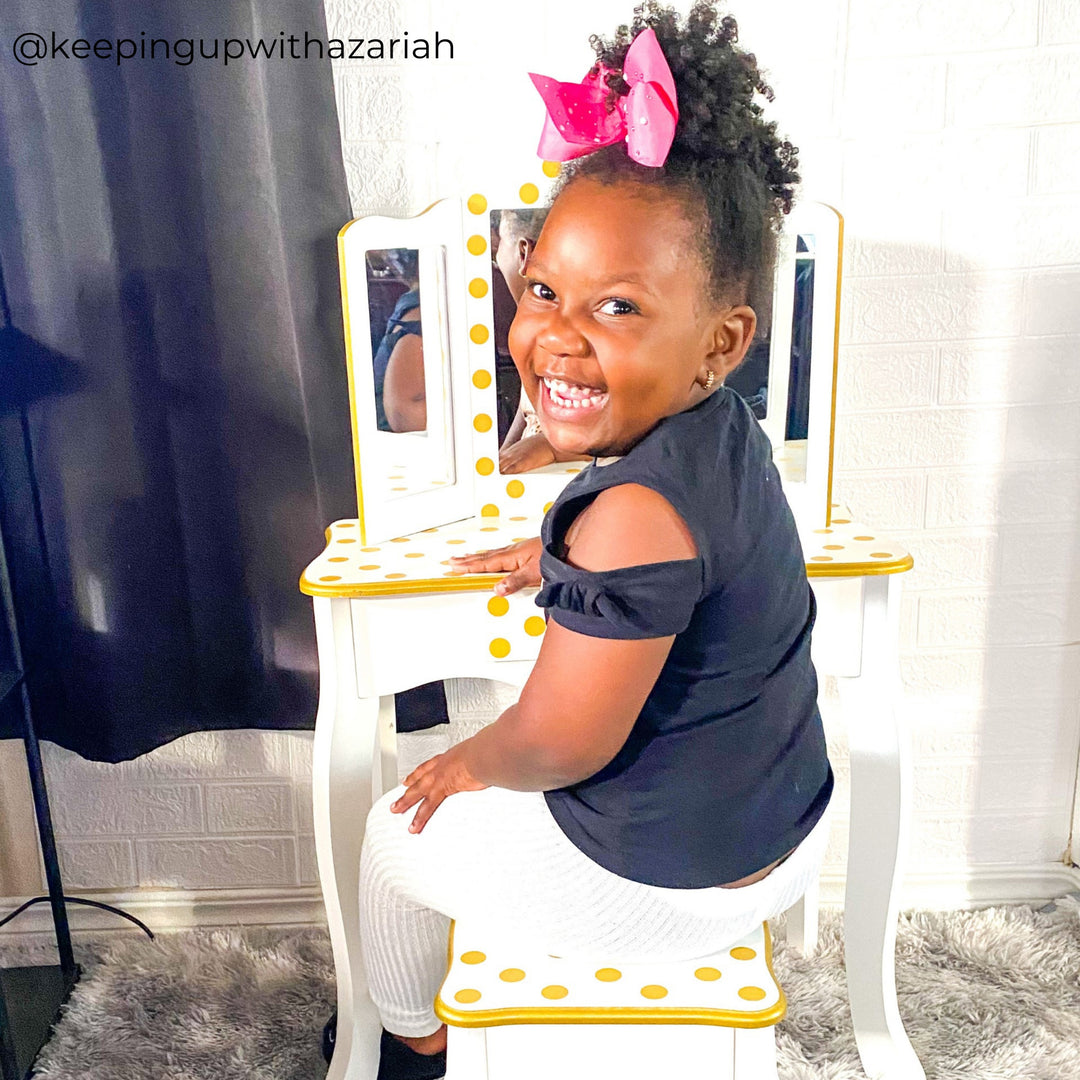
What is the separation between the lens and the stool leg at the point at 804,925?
1504 millimetres

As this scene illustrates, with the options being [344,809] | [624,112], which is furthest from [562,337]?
[344,809]

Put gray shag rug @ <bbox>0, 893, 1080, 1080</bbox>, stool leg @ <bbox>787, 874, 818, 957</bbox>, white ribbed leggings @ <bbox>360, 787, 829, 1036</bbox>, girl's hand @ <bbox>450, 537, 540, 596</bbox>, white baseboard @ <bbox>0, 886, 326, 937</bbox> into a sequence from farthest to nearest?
1. white baseboard @ <bbox>0, 886, 326, 937</bbox>
2. stool leg @ <bbox>787, 874, 818, 957</bbox>
3. gray shag rug @ <bbox>0, 893, 1080, 1080</bbox>
4. girl's hand @ <bbox>450, 537, 540, 596</bbox>
5. white ribbed leggings @ <bbox>360, 787, 829, 1036</bbox>

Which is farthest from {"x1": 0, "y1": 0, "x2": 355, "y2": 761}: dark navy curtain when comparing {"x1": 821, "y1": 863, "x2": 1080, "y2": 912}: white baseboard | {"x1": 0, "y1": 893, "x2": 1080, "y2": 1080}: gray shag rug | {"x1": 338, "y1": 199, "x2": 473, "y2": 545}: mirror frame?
{"x1": 821, "y1": 863, "x2": 1080, "y2": 912}: white baseboard

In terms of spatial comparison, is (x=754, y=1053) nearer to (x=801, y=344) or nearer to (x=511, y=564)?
(x=511, y=564)

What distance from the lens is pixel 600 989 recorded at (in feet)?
2.86

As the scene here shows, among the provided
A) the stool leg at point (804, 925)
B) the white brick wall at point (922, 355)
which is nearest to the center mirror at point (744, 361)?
the white brick wall at point (922, 355)

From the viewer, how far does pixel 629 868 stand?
2.92 feet

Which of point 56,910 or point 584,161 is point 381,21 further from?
point 56,910

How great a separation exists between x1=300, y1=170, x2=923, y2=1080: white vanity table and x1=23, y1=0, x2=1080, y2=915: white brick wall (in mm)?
261

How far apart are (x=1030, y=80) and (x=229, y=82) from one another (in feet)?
3.09

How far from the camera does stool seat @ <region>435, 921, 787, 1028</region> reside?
2.77 ft

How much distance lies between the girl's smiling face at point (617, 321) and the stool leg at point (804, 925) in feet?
2.99

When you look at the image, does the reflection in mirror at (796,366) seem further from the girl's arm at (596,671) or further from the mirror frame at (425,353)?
the girl's arm at (596,671)

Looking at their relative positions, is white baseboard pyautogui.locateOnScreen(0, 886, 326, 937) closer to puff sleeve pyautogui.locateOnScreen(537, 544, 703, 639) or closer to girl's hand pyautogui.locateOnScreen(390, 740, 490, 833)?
girl's hand pyautogui.locateOnScreen(390, 740, 490, 833)
